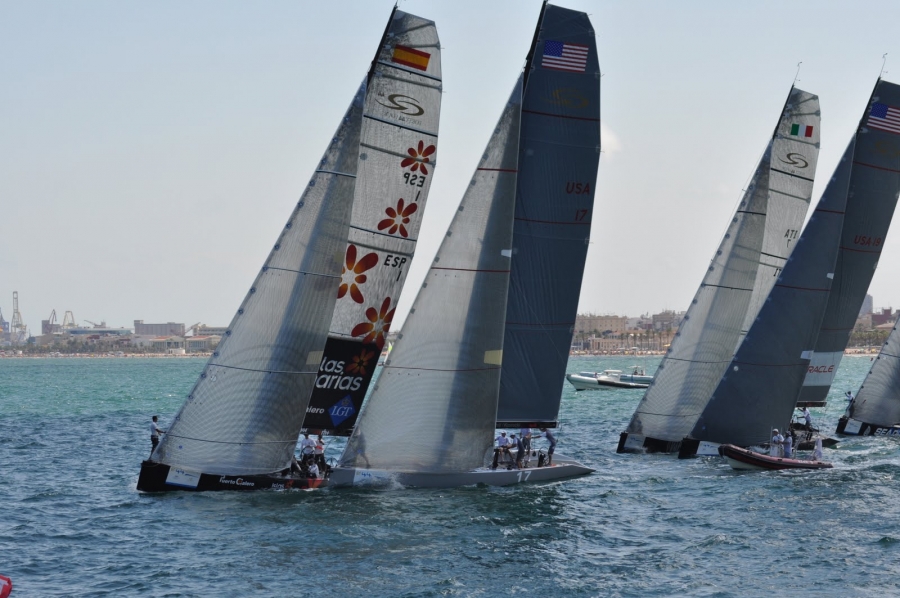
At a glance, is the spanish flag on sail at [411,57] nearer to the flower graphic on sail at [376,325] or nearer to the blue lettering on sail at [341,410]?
the flower graphic on sail at [376,325]

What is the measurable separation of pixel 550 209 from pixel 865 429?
23375 millimetres

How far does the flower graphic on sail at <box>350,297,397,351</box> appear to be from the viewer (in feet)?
98.0

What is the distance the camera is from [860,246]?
4025 centimetres

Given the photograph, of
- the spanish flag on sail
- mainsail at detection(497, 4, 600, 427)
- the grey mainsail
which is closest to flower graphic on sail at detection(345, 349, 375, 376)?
the grey mainsail

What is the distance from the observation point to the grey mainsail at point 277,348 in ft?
Result: 91.5

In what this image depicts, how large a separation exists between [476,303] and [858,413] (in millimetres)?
24734

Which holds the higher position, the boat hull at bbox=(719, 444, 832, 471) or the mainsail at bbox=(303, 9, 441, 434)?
the mainsail at bbox=(303, 9, 441, 434)

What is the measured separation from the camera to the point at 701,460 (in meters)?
38.1

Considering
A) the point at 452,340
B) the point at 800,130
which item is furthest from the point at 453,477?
the point at 800,130

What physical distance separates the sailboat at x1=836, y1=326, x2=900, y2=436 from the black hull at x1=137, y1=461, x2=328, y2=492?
26901 mm

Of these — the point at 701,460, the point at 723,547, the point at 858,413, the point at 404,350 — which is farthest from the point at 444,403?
the point at 858,413

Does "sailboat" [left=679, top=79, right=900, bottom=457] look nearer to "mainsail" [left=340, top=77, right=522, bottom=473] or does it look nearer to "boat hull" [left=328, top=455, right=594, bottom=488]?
"boat hull" [left=328, top=455, right=594, bottom=488]

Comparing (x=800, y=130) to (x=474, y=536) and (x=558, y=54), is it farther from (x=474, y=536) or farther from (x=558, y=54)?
(x=474, y=536)

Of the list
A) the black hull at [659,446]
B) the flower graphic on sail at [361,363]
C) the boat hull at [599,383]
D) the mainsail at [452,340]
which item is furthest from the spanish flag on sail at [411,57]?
the boat hull at [599,383]
